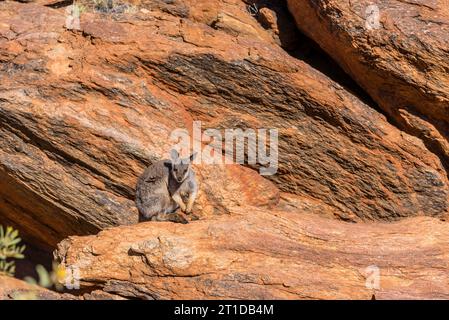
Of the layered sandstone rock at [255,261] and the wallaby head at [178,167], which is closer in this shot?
the layered sandstone rock at [255,261]

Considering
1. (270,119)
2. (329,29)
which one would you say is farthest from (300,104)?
(329,29)

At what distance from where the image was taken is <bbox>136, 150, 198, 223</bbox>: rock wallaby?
11641 millimetres

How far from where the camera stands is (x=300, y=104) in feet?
41.4

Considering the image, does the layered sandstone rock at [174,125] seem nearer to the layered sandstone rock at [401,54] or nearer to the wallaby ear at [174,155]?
the layered sandstone rock at [401,54]

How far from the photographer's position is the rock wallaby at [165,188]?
38.2 ft

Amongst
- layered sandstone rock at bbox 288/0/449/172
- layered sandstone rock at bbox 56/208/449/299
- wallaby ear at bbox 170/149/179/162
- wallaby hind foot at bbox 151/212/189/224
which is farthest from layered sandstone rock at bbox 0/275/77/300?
layered sandstone rock at bbox 288/0/449/172

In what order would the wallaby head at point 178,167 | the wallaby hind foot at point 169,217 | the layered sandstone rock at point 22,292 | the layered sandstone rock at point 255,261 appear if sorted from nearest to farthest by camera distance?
1. the layered sandstone rock at point 22,292
2. the layered sandstone rock at point 255,261
3. the wallaby hind foot at point 169,217
4. the wallaby head at point 178,167

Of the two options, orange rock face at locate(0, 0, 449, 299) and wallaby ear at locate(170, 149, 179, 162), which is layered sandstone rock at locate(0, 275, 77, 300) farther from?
wallaby ear at locate(170, 149, 179, 162)

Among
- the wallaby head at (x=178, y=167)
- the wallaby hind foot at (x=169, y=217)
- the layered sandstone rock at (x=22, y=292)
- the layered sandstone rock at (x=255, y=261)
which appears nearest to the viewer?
the layered sandstone rock at (x=22, y=292)

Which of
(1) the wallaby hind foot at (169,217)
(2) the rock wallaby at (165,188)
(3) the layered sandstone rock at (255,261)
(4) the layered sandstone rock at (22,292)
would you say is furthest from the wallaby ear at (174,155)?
(4) the layered sandstone rock at (22,292)

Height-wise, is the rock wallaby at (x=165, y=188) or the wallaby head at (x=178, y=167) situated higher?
the wallaby head at (x=178, y=167)

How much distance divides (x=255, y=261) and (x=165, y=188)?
Answer: 2.44 m

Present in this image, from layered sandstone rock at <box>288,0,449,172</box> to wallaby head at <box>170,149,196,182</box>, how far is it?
3.36m

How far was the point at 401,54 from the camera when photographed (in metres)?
12.1
